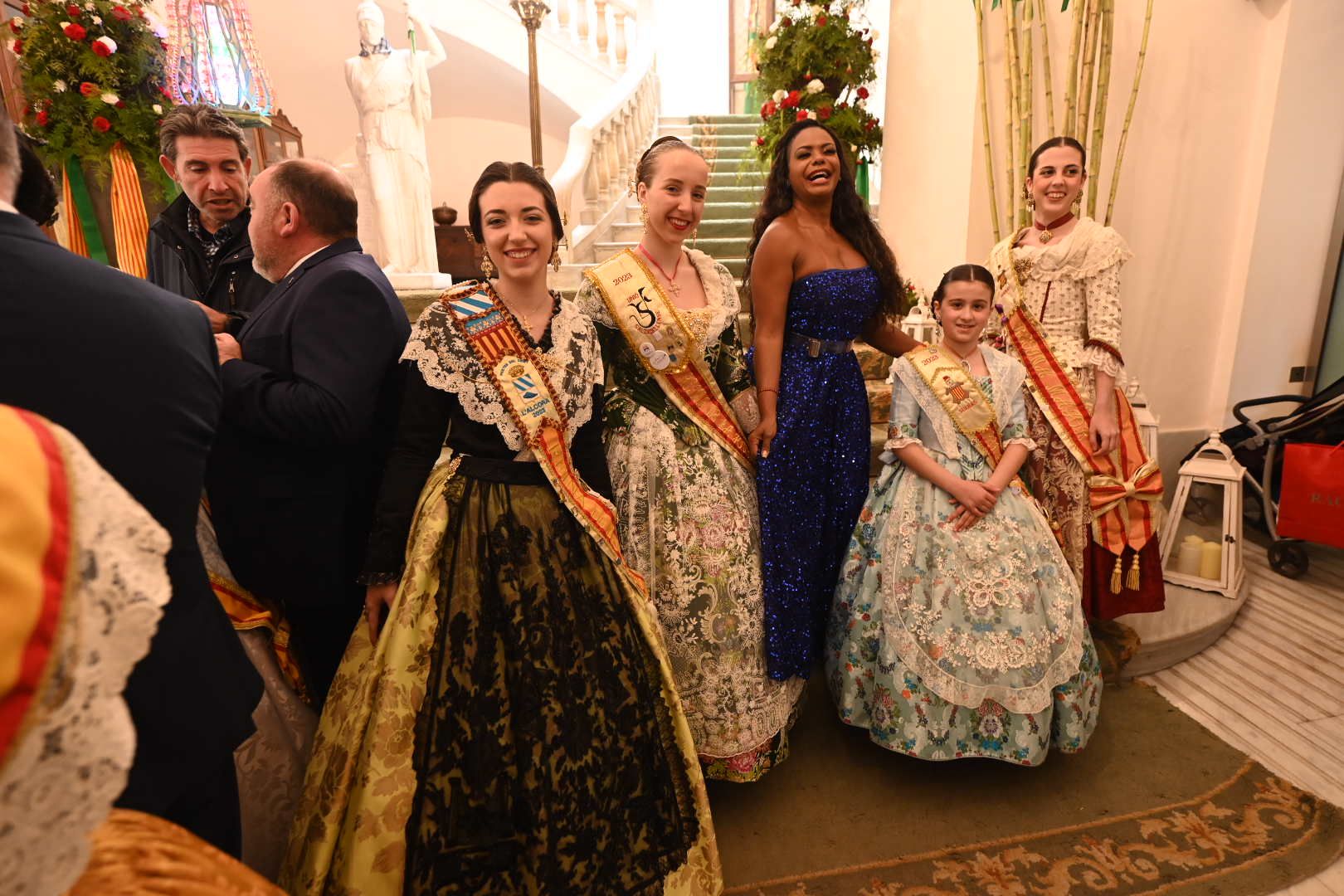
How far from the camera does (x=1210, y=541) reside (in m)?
2.97

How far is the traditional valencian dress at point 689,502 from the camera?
159 cm

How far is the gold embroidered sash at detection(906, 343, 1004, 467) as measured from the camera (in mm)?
1807

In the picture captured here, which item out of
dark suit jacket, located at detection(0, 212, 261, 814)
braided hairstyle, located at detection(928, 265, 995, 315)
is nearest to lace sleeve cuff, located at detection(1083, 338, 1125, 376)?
braided hairstyle, located at detection(928, 265, 995, 315)

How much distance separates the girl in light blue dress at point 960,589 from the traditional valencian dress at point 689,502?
31 cm

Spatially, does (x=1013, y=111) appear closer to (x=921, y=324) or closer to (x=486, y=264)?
(x=921, y=324)

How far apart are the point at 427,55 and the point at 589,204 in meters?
1.44

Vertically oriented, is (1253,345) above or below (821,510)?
above

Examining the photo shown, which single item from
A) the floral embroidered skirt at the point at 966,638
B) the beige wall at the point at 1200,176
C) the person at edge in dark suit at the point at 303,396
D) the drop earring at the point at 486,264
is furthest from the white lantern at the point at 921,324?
the person at edge in dark suit at the point at 303,396

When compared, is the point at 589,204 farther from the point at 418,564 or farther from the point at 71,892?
the point at 71,892

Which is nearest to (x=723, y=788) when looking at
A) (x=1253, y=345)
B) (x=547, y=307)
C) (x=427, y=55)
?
(x=547, y=307)

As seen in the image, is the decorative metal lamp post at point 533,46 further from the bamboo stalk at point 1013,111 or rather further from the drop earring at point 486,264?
the drop earring at point 486,264

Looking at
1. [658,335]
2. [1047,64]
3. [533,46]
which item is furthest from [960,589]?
[533,46]

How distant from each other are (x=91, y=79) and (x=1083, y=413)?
11.0 feet

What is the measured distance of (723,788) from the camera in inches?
71.2
